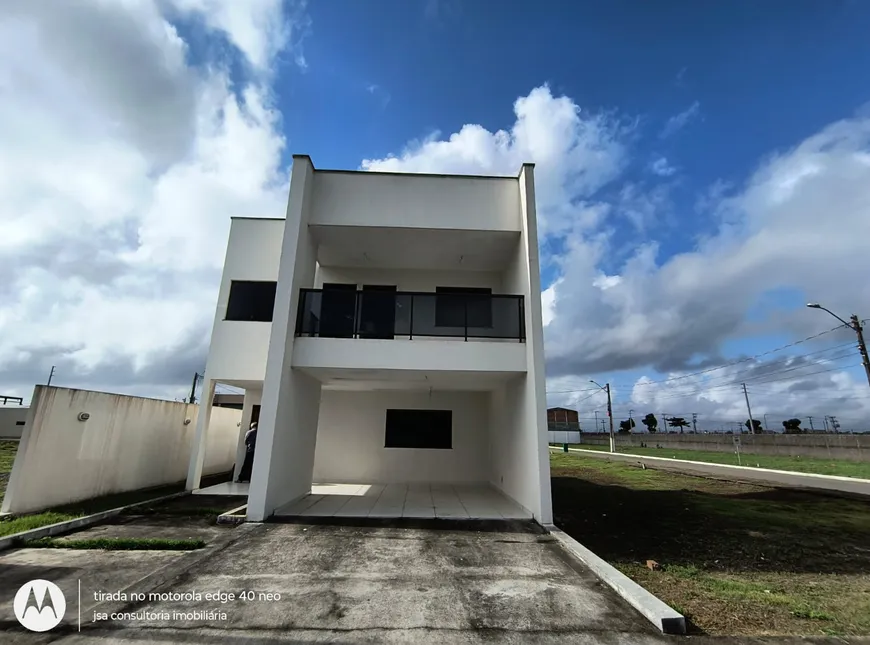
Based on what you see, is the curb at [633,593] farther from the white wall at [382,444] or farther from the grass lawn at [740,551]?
the white wall at [382,444]

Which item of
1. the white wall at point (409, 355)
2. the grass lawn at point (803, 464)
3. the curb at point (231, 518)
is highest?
the white wall at point (409, 355)

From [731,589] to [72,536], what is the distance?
8472 mm

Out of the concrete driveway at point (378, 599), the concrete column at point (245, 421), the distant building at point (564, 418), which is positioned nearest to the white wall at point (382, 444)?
the concrete column at point (245, 421)

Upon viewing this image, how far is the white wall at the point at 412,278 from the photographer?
35.8 feet

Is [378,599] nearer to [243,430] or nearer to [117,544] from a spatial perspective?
[117,544]

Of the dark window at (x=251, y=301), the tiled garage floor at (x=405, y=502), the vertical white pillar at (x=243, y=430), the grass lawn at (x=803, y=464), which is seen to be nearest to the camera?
the tiled garage floor at (x=405, y=502)

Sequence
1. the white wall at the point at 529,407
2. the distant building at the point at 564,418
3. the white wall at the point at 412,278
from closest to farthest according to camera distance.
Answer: the white wall at the point at 529,407 < the white wall at the point at 412,278 < the distant building at the point at 564,418

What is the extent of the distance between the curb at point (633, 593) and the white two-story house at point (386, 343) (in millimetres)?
1602

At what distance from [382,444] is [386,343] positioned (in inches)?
188

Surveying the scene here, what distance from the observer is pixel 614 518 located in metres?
7.93

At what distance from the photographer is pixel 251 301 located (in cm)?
1013

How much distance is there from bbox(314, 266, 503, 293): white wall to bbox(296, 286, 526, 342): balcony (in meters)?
2.58

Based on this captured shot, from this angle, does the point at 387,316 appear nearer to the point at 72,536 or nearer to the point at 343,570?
the point at 343,570

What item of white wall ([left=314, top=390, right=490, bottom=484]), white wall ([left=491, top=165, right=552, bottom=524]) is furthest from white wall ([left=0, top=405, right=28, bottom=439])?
white wall ([left=491, top=165, right=552, bottom=524])
